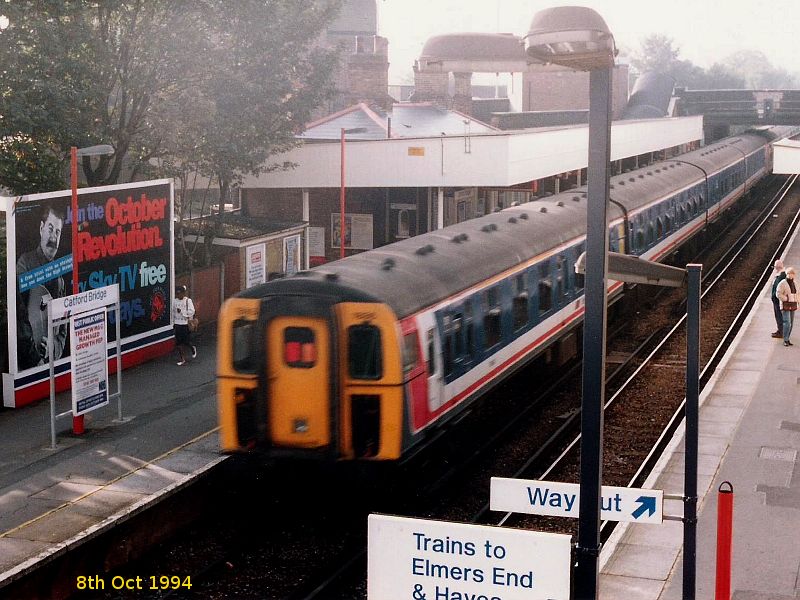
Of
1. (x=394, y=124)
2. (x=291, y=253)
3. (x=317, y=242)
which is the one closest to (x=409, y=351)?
(x=291, y=253)

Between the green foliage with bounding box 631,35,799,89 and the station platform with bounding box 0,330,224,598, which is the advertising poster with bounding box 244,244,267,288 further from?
the green foliage with bounding box 631,35,799,89

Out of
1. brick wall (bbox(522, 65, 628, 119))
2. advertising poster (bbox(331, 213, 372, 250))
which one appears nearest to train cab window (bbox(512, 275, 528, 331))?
advertising poster (bbox(331, 213, 372, 250))

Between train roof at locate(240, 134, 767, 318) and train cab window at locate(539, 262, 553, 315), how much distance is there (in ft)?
1.15

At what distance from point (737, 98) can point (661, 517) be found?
66340 mm

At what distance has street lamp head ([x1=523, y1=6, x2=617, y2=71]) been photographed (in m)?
5.53

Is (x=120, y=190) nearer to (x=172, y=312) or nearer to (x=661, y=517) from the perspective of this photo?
(x=172, y=312)

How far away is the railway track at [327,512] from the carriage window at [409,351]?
47.4 inches

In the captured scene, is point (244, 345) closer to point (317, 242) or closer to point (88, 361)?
point (88, 361)

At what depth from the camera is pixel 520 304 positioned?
16281 mm

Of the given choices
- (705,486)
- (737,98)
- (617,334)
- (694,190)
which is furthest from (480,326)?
(737,98)

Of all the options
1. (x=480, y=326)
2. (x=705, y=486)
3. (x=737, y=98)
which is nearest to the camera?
(x=705, y=486)

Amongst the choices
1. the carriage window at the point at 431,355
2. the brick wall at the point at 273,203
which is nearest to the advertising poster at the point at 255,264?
the brick wall at the point at 273,203

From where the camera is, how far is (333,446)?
1147 centimetres

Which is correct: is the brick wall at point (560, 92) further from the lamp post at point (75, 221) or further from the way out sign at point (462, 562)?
the way out sign at point (462, 562)
